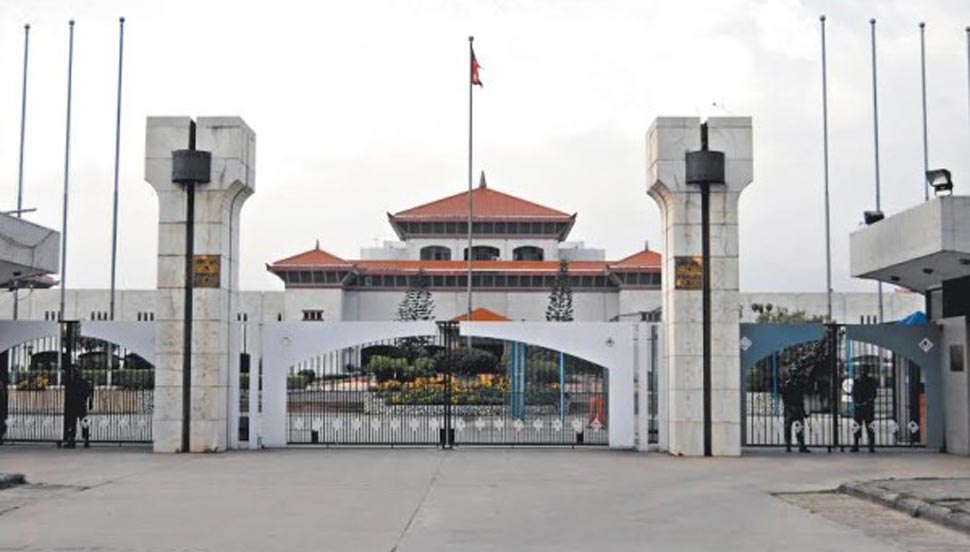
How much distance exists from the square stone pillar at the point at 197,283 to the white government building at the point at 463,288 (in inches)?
1762

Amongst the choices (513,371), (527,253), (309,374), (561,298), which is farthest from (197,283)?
(527,253)

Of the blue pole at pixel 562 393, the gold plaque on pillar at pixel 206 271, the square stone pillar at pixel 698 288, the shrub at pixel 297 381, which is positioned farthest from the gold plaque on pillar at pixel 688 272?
the shrub at pixel 297 381

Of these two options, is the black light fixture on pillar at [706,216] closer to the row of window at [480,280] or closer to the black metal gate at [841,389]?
the black metal gate at [841,389]

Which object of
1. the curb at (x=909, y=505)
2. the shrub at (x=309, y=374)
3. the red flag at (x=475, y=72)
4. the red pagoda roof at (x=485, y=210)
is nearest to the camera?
the curb at (x=909, y=505)

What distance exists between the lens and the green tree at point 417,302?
6575cm

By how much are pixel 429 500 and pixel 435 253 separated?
60100mm

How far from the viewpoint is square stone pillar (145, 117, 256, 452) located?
20594 millimetres

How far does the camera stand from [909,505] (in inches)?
512

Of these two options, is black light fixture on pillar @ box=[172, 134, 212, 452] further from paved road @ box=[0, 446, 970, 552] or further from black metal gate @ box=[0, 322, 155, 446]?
black metal gate @ box=[0, 322, 155, 446]

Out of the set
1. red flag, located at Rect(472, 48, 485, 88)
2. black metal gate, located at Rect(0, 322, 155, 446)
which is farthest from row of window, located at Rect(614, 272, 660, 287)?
black metal gate, located at Rect(0, 322, 155, 446)

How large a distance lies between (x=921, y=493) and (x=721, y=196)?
310 inches

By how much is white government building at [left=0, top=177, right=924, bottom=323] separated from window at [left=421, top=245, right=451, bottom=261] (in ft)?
1.56

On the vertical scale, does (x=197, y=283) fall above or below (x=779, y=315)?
below

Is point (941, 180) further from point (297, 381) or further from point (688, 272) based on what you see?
point (297, 381)
